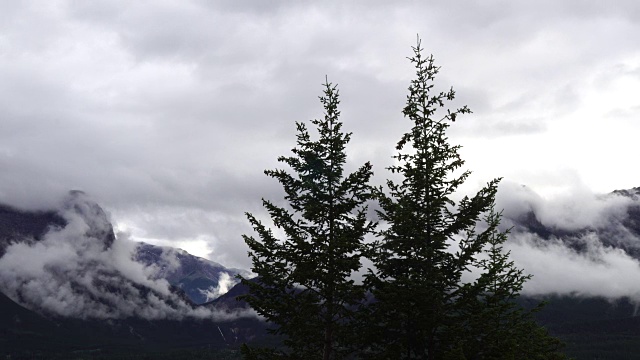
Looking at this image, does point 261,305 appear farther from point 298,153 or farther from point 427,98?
point 427,98

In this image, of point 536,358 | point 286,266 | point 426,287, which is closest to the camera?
point 426,287

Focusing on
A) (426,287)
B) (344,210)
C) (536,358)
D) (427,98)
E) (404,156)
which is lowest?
(536,358)

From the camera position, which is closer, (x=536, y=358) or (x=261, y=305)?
(x=261, y=305)

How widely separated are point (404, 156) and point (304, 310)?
290 inches

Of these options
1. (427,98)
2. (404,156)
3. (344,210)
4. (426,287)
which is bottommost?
(426,287)

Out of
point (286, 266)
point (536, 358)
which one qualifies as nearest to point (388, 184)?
point (286, 266)

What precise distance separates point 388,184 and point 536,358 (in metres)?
10.8

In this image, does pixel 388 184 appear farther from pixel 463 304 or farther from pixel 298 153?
pixel 463 304

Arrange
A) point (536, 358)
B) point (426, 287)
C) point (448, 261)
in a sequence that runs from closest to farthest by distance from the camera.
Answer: point (426, 287), point (448, 261), point (536, 358)

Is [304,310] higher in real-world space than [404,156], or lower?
lower

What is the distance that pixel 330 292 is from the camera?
21125mm

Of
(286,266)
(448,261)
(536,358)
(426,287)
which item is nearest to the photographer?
(426,287)

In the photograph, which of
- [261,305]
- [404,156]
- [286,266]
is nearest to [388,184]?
[404,156]

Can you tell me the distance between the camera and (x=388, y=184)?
70.9 feet
